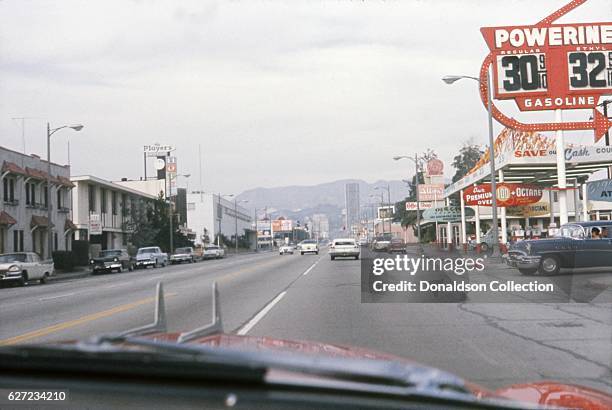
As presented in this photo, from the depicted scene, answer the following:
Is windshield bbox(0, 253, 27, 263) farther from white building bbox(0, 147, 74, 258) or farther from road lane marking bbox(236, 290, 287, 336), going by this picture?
road lane marking bbox(236, 290, 287, 336)

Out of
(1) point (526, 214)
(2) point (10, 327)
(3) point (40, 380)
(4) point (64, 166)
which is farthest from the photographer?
(4) point (64, 166)

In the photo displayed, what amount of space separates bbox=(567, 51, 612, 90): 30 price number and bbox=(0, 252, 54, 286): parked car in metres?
26.2

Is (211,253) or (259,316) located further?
(211,253)

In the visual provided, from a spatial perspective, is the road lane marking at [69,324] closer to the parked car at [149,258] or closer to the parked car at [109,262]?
the parked car at [109,262]

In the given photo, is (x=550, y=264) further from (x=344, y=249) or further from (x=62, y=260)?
(x=62, y=260)

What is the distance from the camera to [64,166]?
184ft

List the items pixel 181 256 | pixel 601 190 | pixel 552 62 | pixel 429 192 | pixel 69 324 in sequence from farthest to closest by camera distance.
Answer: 1. pixel 429 192
2. pixel 181 256
3. pixel 552 62
4. pixel 601 190
5. pixel 69 324

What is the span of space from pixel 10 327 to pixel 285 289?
352 inches

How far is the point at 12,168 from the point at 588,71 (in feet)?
110

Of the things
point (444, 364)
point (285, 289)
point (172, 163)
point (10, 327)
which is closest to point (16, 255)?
point (285, 289)

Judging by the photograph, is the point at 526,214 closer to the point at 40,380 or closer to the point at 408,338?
the point at 408,338

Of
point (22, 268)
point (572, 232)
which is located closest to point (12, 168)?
point (22, 268)

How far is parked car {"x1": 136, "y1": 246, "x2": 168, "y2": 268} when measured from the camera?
49.6 m

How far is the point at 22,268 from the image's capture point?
107ft
